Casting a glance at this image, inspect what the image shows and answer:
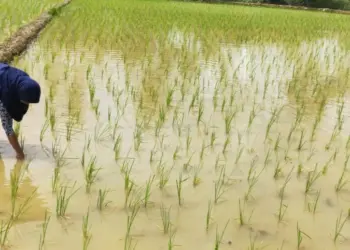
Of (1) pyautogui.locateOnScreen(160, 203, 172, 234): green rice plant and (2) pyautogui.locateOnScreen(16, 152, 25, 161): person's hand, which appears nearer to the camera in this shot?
(1) pyautogui.locateOnScreen(160, 203, 172, 234): green rice plant

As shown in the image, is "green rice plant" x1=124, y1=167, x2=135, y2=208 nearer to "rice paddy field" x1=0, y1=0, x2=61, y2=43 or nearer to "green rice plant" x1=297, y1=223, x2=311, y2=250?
"green rice plant" x1=297, y1=223, x2=311, y2=250

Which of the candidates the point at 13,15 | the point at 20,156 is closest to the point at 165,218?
the point at 20,156

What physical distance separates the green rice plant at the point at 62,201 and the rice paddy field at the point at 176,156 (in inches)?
0.5

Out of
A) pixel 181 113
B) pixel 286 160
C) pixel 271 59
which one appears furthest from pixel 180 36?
pixel 286 160

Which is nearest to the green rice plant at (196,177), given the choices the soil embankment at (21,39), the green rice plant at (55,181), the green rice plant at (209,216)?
the green rice plant at (209,216)

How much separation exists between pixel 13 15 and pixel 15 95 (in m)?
6.44

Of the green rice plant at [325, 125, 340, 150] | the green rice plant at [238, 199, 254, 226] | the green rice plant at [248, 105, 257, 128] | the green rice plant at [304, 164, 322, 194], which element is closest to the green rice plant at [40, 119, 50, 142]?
the green rice plant at [238, 199, 254, 226]

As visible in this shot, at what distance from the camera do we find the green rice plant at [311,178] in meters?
2.67

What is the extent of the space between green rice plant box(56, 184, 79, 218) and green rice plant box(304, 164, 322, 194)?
4.78 ft

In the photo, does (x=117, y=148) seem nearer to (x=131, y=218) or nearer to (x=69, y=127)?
(x=69, y=127)

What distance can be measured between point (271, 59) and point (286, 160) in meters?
3.82

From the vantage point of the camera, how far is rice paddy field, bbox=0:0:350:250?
2.15 metres

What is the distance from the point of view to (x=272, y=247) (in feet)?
6.87

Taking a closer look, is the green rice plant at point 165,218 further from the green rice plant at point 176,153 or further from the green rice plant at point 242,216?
the green rice plant at point 176,153
